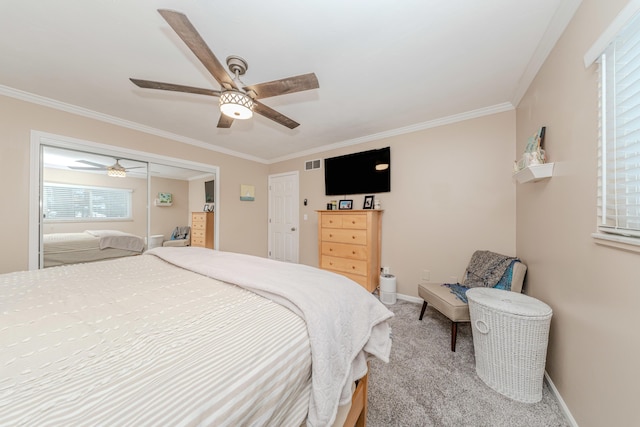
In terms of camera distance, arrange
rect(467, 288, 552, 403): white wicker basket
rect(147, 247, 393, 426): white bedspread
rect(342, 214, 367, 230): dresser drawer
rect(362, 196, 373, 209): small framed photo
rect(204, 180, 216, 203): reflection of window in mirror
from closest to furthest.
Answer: rect(147, 247, 393, 426): white bedspread → rect(467, 288, 552, 403): white wicker basket → rect(342, 214, 367, 230): dresser drawer → rect(362, 196, 373, 209): small framed photo → rect(204, 180, 216, 203): reflection of window in mirror

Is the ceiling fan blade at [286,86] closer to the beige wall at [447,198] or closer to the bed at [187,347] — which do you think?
the bed at [187,347]

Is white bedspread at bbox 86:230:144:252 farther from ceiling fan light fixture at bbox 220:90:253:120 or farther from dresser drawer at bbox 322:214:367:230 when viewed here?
dresser drawer at bbox 322:214:367:230

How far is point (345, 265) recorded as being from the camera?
320 centimetres

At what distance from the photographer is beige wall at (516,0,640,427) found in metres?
0.97

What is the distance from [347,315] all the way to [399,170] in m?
2.60

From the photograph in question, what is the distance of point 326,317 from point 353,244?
2.28m

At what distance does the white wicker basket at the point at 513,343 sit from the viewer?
4.58 ft

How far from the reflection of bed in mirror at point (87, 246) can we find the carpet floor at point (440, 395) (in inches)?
131

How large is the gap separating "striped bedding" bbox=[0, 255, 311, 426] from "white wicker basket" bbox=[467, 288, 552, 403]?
145 cm

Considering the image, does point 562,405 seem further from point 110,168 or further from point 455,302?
point 110,168

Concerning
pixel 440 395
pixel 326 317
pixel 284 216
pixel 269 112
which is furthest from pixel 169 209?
pixel 440 395

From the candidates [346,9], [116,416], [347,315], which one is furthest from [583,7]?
[116,416]

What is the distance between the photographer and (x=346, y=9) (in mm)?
1344

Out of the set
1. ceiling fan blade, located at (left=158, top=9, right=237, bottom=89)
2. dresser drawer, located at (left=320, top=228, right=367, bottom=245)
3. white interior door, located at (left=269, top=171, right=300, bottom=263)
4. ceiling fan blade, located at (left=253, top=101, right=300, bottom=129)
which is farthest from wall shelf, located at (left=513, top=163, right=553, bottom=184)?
white interior door, located at (left=269, top=171, right=300, bottom=263)
